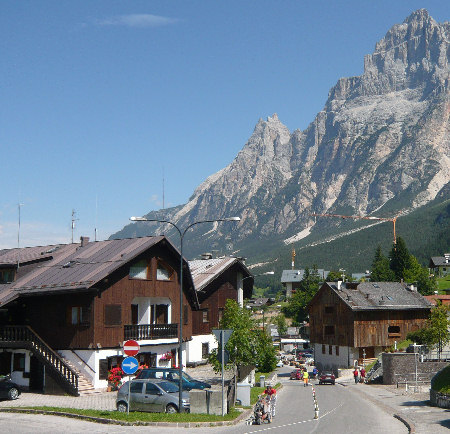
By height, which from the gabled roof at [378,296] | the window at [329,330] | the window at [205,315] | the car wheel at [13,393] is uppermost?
the gabled roof at [378,296]

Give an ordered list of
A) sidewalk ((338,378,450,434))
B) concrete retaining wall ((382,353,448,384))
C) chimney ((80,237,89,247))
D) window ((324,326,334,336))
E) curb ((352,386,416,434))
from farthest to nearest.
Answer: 1. window ((324,326,334,336))
2. concrete retaining wall ((382,353,448,384))
3. chimney ((80,237,89,247))
4. sidewalk ((338,378,450,434))
5. curb ((352,386,416,434))

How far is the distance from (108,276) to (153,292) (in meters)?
5.36

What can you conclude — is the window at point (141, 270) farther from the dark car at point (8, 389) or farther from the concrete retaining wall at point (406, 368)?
the concrete retaining wall at point (406, 368)

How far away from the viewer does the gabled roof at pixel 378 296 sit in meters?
80.9

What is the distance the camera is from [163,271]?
5062 centimetres

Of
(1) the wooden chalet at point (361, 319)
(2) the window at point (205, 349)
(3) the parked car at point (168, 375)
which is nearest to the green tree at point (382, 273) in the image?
(1) the wooden chalet at point (361, 319)

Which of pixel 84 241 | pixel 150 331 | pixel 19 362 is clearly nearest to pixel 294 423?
pixel 150 331

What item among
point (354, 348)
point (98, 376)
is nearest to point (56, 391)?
point (98, 376)

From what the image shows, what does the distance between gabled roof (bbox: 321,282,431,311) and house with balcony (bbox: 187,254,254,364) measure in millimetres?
15652

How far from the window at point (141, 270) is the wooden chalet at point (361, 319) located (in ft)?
123

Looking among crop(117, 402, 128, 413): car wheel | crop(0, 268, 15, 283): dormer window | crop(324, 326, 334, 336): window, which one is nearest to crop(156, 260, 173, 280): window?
crop(0, 268, 15, 283): dormer window

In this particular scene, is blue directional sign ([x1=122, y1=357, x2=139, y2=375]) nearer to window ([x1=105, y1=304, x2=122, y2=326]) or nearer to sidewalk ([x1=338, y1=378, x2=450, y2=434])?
sidewalk ([x1=338, y1=378, x2=450, y2=434])

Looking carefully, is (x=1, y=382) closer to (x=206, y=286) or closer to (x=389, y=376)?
(x=206, y=286)

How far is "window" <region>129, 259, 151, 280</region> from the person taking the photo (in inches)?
1871
